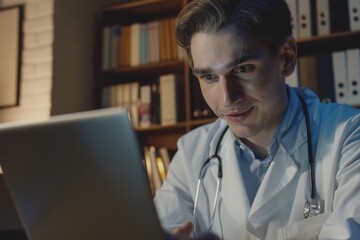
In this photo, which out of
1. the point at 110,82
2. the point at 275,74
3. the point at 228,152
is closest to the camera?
the point at 275,74

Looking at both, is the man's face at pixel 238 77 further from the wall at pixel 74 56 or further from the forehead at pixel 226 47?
the wall at pixel 74 56

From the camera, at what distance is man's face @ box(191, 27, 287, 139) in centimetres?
110

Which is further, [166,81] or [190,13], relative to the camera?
[166,81]

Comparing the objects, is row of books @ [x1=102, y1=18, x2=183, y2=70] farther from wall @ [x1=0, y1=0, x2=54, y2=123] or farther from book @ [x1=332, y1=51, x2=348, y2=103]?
book @ [x1=332, y1=51, x2=348, y2=103]

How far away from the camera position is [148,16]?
2760 mm

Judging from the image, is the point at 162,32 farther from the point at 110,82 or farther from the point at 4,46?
the point at 4,46

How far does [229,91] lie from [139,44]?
154 centimetres

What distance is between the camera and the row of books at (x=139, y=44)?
249cm

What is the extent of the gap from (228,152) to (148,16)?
5.44 feet

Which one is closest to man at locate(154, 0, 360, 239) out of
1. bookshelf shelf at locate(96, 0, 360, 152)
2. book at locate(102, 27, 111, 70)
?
bookshelf shelf at locate(96, 0, 360, 152)

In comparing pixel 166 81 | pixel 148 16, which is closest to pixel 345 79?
pixel 166 81

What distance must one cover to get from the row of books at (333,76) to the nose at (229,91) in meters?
1.08

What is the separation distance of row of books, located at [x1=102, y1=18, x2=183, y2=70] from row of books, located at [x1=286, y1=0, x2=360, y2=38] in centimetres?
64

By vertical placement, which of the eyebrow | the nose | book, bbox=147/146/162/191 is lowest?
book, bbox=147/146/162/191
